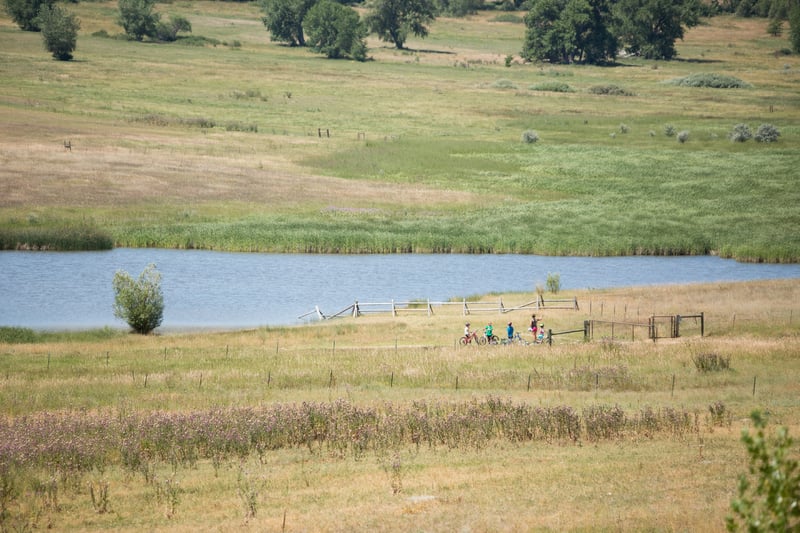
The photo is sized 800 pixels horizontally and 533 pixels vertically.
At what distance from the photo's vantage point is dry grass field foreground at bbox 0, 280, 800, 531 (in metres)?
20.1

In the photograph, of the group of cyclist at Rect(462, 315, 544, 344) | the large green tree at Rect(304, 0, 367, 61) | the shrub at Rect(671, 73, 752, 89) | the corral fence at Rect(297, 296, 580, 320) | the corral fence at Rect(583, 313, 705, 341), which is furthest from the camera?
the large green tree at Rect(304, 0, 367, 61)

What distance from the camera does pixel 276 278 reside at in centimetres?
6138

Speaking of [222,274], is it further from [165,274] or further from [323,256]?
[323,256]

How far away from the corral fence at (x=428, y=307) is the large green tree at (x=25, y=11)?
159 meters

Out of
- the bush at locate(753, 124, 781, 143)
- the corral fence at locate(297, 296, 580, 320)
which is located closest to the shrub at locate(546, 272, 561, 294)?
the corral fence at locate(297, 296, 580, 320)

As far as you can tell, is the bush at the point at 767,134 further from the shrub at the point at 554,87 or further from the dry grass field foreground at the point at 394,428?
the dry grass field foreground at the point at 394,428

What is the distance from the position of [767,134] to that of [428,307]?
74919 mm

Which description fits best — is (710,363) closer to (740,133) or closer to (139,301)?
(139,301)

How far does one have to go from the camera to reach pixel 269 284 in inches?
2347

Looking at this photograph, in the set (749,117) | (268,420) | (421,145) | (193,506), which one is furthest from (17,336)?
(749,117)

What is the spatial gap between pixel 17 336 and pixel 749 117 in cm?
10861

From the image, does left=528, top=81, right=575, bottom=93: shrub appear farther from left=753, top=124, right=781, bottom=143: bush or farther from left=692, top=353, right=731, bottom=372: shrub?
left=692, top=353, right=731, bottom=372: shrub

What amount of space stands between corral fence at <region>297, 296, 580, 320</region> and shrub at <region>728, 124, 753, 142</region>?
67657 mm

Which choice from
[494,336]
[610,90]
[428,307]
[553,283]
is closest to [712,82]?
[610,90]
